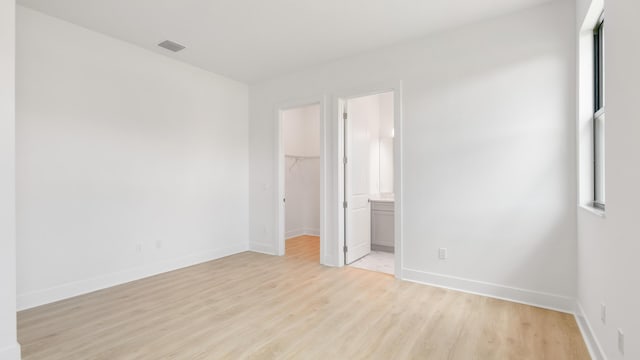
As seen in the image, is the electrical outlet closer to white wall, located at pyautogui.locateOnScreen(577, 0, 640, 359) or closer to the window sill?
white wall, located at pyautogui.locateOnScreen(577, 0, 640, 359)

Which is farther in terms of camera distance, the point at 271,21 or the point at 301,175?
the point at 301,175

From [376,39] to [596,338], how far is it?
11.1 ft

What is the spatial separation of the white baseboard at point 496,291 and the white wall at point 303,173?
339 centimetres

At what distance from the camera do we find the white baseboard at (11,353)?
1.96 metres

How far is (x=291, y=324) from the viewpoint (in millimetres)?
2566

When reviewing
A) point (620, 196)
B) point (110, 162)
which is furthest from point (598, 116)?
point (110, 162)

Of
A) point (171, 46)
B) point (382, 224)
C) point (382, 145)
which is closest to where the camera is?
point (171, 46)

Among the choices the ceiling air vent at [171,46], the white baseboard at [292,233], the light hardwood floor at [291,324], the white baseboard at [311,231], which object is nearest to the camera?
the light hardwood floor at [291,324]

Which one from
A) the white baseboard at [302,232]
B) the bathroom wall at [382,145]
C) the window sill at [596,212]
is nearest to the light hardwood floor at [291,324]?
the window sill at [596,212]

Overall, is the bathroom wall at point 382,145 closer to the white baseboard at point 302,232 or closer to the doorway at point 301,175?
the doorway at point 301,175

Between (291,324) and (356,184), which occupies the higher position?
(356,184)

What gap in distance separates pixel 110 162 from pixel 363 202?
11.2ft

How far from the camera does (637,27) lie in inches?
54.3

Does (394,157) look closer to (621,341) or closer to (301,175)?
(621,341)
